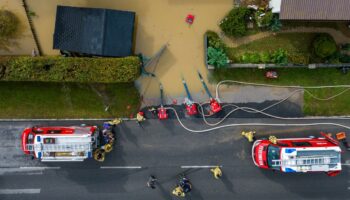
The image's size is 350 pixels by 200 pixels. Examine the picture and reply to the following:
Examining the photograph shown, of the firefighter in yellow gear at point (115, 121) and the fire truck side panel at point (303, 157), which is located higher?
the firefighter in yellow gear at point (115, 121)

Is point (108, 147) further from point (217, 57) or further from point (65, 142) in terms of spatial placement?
point (217, 57)

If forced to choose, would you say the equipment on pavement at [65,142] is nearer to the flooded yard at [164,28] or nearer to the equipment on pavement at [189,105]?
the flooded yard at [164,28]

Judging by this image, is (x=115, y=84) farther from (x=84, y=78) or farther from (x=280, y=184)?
(x=280, y=184)

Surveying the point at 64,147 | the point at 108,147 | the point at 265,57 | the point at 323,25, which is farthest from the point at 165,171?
the point at 323,25

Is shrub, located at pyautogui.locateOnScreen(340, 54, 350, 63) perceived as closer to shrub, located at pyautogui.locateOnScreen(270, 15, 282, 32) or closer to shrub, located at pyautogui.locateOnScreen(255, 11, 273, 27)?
shrub, located at pyautogui.locateOnScreen(270, 15, 282, 32)

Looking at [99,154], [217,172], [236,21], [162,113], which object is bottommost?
[217,172]

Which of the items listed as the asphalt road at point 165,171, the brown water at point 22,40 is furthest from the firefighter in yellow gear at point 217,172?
the brown water at point 22,40
